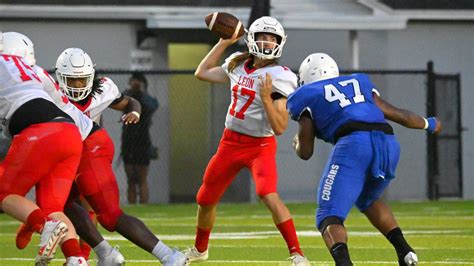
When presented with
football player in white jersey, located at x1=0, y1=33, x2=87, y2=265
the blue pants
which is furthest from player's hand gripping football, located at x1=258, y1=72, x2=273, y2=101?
football player in white jersey, located at x1=0, y1=33, x2=87, y2=265

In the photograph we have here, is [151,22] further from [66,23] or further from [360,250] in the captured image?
[360,250]

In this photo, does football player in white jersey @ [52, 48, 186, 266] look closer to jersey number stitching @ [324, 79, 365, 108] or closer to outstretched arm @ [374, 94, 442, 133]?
jersey number stitching @ [324, 79, 365, 108]

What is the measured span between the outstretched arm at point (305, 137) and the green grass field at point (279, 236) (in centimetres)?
205

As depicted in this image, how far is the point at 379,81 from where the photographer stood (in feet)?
70.2

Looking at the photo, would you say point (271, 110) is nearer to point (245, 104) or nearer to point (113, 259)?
point (245, 104)

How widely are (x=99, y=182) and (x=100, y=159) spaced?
0.93 feet

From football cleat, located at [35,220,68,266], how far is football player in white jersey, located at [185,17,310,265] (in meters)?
2.45

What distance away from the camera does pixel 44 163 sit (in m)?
8.34

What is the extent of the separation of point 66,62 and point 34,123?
1.23 m

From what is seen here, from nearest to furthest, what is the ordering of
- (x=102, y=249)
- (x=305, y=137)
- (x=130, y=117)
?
(x=305, y=137), (x=102, y=249), (x=130, y=117)

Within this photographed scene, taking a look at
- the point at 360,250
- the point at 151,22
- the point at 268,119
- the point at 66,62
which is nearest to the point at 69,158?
the point at 66,62

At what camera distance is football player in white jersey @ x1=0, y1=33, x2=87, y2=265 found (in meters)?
8.31

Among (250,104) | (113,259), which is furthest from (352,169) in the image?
(250,104)

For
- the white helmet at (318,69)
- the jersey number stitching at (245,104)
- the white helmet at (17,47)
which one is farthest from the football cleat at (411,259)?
the white helmet at (17,47)
